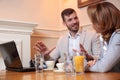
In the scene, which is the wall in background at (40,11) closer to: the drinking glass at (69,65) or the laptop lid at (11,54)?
the laptop lid at (11,54)

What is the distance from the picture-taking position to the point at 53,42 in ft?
12.3

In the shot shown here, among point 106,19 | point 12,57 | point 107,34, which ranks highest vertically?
point 106,19

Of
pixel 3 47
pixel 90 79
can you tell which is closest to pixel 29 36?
pixel 3 47

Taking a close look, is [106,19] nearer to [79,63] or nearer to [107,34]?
[107,34]

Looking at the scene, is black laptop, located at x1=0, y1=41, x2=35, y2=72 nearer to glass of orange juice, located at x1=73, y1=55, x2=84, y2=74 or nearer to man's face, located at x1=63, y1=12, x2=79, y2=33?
glass of orange juice, located at x1=73, y1=55, x2=84, y2=74

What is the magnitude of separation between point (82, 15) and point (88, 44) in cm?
91

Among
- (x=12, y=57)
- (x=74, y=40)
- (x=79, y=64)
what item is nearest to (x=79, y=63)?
(x=79, y=64)

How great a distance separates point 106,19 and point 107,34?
112 mm

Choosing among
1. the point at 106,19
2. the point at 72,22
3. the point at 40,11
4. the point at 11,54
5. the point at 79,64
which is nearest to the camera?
the point at 79,64

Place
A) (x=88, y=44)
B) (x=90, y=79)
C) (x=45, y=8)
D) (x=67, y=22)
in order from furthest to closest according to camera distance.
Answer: (x=45, y=8), (x=67, y=22), (x=88, y=44), (x=90, y=79)

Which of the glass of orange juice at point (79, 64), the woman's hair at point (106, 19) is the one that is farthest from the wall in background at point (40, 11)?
the glass of orange juice at point (79, 64)

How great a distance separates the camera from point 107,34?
1.65m

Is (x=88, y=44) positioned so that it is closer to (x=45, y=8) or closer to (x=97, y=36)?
(x=97, y=36)

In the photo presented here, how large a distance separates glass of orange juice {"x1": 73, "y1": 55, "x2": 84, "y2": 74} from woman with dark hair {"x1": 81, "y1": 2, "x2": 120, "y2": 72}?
0.53ft
